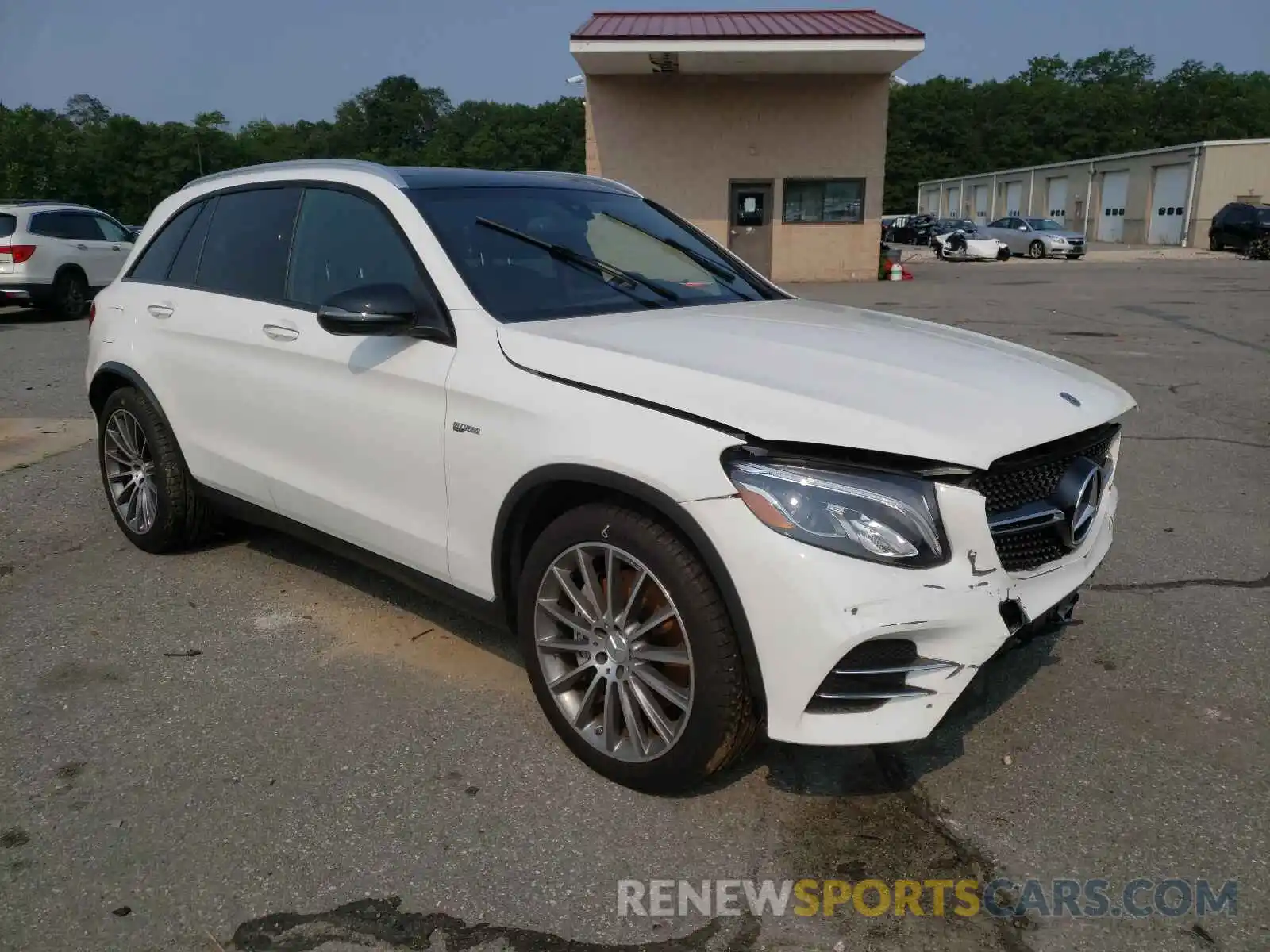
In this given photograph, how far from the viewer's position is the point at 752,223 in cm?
2439

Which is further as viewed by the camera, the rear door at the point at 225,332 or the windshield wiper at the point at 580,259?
the rear door at the point at 225,332

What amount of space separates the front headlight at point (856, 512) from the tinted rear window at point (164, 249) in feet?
11.4

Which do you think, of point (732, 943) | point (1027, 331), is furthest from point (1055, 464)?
point (1027, 331)

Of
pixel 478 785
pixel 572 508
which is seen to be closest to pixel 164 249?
pixel 572 508

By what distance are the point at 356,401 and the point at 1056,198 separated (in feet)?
199

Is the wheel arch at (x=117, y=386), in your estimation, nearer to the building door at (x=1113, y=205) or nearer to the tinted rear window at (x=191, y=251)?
the tinted rear window at (x=191, y=251)

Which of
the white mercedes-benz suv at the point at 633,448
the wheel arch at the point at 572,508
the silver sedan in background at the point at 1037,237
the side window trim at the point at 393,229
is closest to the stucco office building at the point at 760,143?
the silver sedan in background at the point at 1037,237

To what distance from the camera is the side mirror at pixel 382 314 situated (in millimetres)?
3057

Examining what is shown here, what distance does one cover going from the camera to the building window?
23.9 meters

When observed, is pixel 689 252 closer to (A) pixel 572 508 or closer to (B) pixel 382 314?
(B) pixel 382 314

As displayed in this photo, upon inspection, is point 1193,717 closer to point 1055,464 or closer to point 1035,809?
point 1035,809

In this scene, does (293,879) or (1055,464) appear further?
(1055,464)

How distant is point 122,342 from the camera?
467 cm

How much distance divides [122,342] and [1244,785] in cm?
483
